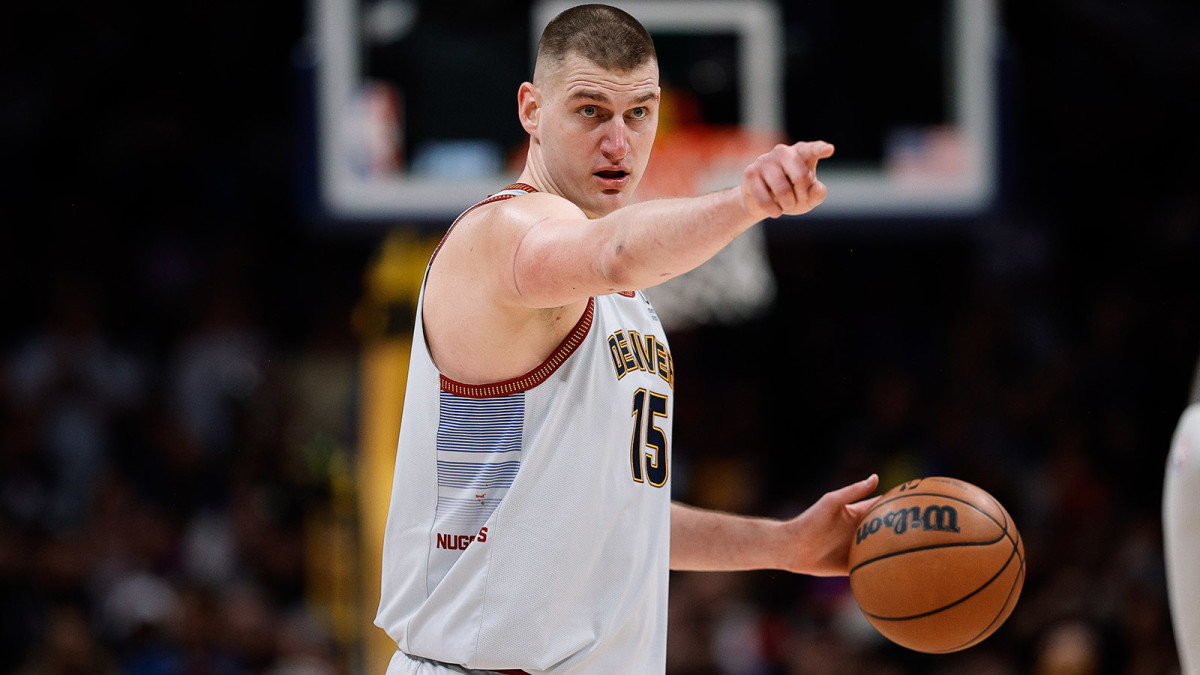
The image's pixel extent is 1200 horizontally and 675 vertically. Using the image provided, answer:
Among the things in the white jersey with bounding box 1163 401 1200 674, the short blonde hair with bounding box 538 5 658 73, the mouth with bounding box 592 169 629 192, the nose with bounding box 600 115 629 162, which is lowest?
the white jersey with bounding box 1163 401 1200 674

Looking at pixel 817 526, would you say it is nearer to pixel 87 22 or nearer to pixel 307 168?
pixel 307 168

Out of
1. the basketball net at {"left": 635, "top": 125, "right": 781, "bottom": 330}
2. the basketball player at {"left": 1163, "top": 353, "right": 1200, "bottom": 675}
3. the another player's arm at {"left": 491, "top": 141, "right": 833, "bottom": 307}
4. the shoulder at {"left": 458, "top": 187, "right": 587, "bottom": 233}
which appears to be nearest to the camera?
the another player's arm at {"left": 491, "top": 141, "right": 833, "bottom": 307}

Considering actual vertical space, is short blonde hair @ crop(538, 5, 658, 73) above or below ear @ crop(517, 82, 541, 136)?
above

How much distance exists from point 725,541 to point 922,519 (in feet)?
1.92

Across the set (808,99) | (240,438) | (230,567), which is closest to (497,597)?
(808,99)

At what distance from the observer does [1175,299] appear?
11578mm

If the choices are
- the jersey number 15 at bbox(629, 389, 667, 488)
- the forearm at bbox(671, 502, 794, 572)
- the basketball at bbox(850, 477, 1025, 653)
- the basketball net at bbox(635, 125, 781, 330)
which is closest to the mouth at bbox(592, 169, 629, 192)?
the jersey number 15 at bbox(629, 389, 667, 488)

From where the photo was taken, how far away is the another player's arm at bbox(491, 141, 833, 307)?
2.74m

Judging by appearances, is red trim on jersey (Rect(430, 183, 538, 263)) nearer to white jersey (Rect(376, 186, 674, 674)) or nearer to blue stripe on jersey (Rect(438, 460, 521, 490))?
white jersey (Rect(376, 186, 674, 674))

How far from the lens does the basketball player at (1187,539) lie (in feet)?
15.9

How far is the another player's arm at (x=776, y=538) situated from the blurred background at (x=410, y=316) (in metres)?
4.80

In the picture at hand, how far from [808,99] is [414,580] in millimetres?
6233

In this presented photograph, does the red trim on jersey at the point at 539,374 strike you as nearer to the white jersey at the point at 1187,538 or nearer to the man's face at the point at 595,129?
the man's face at the point at 595,129

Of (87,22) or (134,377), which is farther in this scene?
(87,22)
